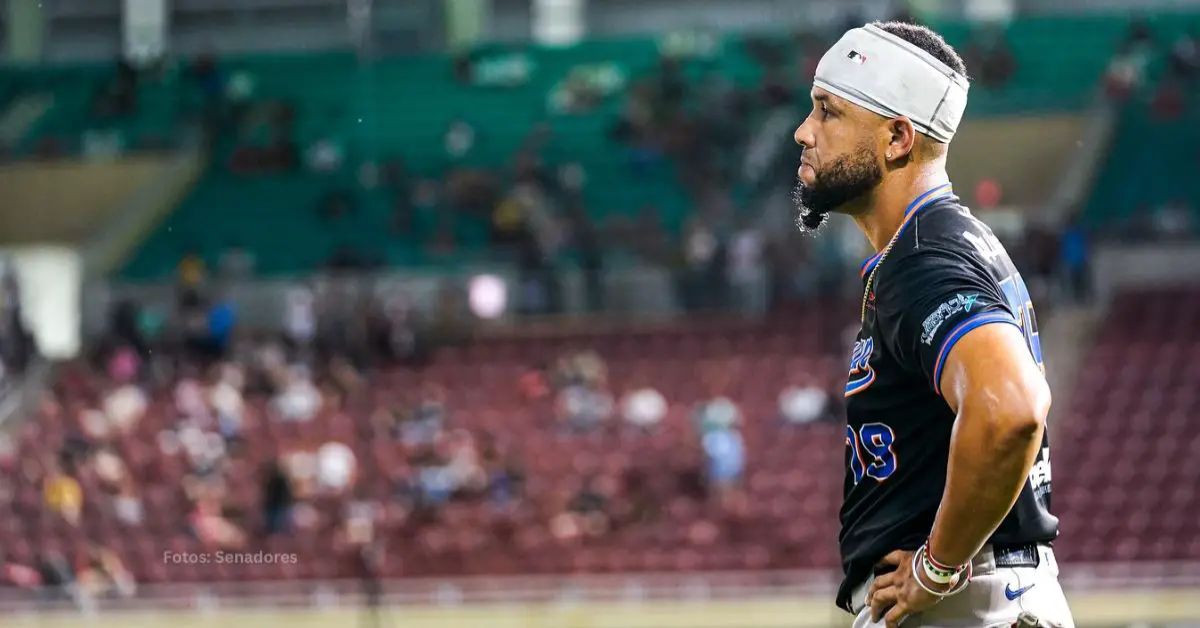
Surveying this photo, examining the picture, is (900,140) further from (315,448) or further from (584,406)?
(584,406)

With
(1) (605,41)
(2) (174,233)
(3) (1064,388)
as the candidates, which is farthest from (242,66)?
(3) (1064,388)

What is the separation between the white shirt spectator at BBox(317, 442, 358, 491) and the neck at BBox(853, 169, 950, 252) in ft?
41.3

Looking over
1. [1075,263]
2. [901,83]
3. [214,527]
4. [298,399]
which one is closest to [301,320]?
[298,399]

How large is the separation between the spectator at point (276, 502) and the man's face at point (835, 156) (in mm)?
12060

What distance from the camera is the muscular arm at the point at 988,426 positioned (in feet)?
8.32

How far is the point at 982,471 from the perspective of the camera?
258 cm

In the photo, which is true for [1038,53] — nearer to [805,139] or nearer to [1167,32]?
[1167,32]

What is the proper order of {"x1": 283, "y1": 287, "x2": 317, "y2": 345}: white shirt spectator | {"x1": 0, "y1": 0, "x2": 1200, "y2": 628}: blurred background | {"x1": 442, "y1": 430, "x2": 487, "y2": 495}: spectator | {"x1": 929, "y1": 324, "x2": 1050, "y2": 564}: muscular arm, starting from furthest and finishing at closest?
{"x1": 283, "y1": 287, "x2": 317, "y2": 345}: white shirt spectator
{"x1": 442, "y1": 430, "x2": 487, "y2": 495}: spectator
{"x1": 0, "y1": 0, "x2": 1200, "y2": 628}: blurred background
{"x1": 929, "y1": 324, "x2": 1050, "y2": 564}: muscular arm

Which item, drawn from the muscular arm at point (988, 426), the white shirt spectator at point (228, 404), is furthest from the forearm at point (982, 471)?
the white shirt spectator at point (228, 404)

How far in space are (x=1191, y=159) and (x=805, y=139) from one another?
2002 cm


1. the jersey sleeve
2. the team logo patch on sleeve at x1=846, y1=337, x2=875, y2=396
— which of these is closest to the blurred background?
the team logo patch on sleeve at x1=846, y1=337, x2=875, y2=396

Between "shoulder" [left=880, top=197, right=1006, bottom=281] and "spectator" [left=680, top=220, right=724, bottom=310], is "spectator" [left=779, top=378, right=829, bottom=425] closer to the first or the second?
"spectator" [left=680, top=220, right=724, bottom=310]

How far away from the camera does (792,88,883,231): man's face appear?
298cm

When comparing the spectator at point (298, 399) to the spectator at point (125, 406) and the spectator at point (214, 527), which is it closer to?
the spectator at point (125, 406)
